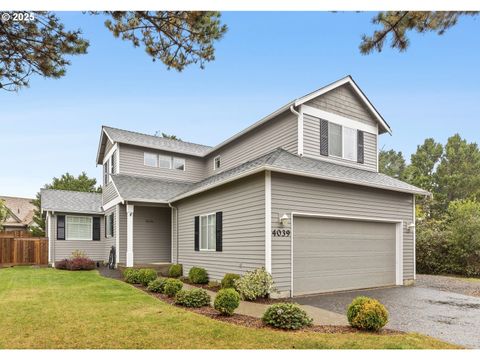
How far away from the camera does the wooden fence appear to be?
17.3 metres

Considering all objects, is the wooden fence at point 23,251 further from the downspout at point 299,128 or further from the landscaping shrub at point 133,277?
the downspout at point 299,128

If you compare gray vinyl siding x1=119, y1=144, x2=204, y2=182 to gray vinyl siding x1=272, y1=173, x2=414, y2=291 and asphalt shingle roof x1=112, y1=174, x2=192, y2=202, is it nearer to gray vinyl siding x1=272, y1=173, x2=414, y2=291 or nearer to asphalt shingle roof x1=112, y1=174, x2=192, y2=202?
asphalt shingle roof x1=112, y1=174, x2=192, y2=202

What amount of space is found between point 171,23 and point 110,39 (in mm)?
1122

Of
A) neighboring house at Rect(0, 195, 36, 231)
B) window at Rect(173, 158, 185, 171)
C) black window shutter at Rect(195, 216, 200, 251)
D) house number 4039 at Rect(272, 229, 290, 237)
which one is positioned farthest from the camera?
neighboring house at Rect(0, 195, 36, 231)

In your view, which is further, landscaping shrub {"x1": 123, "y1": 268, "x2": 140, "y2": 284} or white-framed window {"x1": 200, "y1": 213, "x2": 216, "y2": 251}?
white-framed window {"x1": 200, "y1": 213, "x2": 216, "y2": 251}

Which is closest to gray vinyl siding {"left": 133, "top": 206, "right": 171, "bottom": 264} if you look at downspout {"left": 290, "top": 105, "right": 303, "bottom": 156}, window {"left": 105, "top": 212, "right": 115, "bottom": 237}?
window {"left": 105, "top": 212, "right": 115, "bottom": 237}

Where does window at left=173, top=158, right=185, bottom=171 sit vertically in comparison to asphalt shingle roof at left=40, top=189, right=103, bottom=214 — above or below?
above

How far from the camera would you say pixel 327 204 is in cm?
987

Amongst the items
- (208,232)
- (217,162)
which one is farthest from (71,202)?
(208,232)

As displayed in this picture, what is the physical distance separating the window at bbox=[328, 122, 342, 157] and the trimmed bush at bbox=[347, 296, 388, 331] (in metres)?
6.94

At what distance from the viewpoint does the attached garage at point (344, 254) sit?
9328mm

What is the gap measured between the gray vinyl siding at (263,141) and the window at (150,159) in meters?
3.17

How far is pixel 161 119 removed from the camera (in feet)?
33.3
